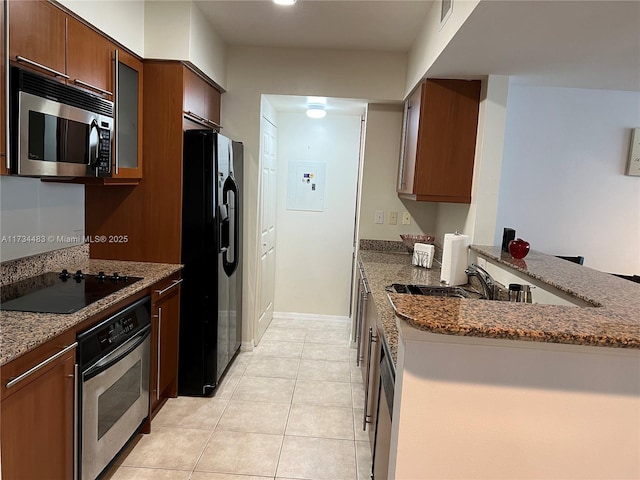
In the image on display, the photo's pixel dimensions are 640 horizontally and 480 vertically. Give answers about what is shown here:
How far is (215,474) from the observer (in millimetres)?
2164

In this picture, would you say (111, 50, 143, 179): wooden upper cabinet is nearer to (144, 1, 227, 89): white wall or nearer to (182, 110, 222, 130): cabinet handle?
(144, 1, 227, 89): white wall

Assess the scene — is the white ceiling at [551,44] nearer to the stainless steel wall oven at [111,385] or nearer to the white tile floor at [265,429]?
the stainless steel wall oven at [111,385]

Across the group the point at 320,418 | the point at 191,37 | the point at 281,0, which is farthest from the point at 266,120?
the point at 320,418

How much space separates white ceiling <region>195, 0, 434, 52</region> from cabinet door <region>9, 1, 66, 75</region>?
1.02m

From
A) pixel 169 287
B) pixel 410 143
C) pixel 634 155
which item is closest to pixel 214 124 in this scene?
pixel 169 287

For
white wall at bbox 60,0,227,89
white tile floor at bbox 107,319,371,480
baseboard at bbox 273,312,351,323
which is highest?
white wall at bbox 60,0,227,89

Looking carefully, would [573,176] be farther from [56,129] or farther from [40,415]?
[40,415]

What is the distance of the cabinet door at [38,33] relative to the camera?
1660mm

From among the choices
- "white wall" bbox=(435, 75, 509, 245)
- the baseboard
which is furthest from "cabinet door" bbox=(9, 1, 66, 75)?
the baseboard

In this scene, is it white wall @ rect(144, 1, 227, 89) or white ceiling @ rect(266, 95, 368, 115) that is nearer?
white wall @ rect(144, 1, 227, 89)

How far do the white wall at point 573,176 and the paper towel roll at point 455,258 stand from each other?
63cm

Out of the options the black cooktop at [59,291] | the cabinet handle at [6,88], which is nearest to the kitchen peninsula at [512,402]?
the black cooktop at [59,291]

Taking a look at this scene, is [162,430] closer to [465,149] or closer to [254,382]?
[254,382]

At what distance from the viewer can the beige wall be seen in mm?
3471
